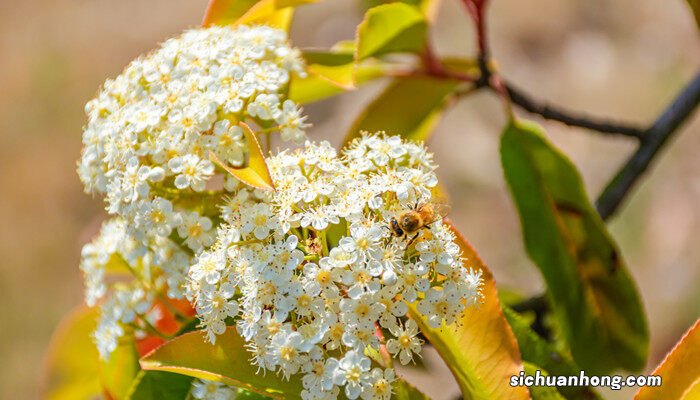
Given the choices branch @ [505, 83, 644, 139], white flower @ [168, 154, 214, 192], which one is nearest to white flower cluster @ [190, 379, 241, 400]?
white flower @ [168, 154, 214, 192]

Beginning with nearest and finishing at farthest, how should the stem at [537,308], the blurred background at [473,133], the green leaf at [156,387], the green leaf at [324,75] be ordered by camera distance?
the green leaf at [156,387] → the green leaf at [324,75] → the stem at [537,308] → the blurred background at [473,133]

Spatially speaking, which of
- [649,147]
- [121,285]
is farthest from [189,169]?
[649,147]

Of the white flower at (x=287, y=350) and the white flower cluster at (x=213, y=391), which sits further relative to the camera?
the white flower cluster at (x=213, y=391)

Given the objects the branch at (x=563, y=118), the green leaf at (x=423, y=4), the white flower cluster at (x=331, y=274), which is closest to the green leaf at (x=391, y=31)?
the green leaf at (x=423, y=4)

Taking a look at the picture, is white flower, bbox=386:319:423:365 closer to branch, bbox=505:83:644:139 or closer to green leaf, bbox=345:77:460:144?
green leaf, bbox=345:77:460:144

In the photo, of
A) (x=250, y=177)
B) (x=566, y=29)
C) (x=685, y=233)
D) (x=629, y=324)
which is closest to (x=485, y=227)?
(x=685, y=233)

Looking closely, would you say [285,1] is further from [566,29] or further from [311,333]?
[566,29]

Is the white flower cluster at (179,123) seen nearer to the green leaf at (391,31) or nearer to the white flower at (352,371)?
the green leaf at (391,31)
